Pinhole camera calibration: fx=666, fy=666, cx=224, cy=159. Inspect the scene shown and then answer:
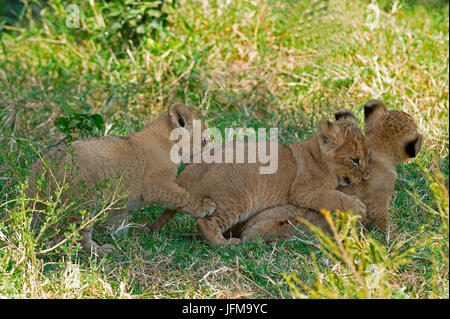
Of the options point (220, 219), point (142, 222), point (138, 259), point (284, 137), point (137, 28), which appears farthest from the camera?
point (137, 28)

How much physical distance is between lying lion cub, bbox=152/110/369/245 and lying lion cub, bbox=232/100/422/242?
0.30 ft

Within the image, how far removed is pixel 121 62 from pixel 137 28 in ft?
1.56

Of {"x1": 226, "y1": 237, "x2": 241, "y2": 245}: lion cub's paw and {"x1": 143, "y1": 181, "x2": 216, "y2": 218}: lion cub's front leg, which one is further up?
{"x1": 143, "y1": 181, "x2": 216, "y2": 218}: lion cub's front leg

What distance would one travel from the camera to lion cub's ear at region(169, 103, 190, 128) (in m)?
5.52

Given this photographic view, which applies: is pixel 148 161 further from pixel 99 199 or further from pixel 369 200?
pixel 369 200

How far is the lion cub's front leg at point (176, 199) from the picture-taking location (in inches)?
202

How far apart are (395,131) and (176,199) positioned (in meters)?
1.90

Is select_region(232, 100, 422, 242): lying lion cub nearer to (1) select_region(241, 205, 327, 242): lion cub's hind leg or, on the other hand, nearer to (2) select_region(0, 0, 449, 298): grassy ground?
(1) select_region(241, 205, 327, 242): lion cub's hind leg

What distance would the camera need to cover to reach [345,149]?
5.38m

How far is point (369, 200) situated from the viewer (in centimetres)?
541

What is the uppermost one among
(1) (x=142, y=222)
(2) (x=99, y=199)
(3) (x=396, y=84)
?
(3) (x=396, y=84)

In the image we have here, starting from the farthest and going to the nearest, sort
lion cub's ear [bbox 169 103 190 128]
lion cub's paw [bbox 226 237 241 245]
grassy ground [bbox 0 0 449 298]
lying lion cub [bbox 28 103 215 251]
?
grassy ground [bbox 0 0 449 298], lion cub's ear [bbox 169 103 190 128], lion cub's paw [bbox 226 237 241 245], lying lion cub [bbox 28 103 215 251]

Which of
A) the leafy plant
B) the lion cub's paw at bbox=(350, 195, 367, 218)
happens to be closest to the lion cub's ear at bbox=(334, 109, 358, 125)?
the lion cub's paw at bbox=(350, 195, 367, 218)
